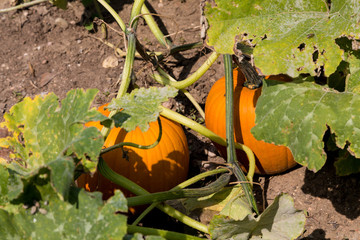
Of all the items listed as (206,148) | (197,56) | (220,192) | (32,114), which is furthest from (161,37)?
(32,114)

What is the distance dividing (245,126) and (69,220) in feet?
3.79

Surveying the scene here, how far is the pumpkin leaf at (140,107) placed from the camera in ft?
5.44

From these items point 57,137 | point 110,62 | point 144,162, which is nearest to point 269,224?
point 144,162

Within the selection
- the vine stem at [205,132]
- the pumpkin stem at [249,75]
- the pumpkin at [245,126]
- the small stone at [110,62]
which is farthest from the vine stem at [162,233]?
the small stone at [110,62]

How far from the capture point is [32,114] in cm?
162

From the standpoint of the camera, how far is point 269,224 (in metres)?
1.81

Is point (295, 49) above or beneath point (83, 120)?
beneath

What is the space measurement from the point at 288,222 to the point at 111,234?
0.78m

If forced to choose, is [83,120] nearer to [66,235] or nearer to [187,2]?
[66,235]

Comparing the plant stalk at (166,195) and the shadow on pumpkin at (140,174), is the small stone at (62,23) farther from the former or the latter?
the plant stalk at (166,195)

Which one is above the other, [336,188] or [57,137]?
[57,137]

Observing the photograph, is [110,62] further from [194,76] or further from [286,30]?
[286,30]

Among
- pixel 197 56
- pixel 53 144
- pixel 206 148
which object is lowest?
pixel 206 148

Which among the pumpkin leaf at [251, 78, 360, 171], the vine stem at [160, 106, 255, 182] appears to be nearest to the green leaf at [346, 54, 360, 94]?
the pumpkin leaf at [251, 78, 360, 171]
